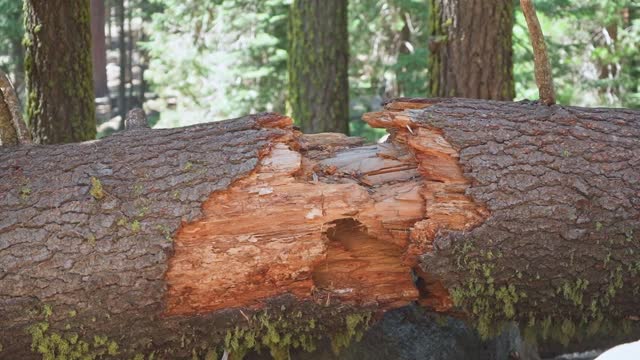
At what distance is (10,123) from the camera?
4.57 meters

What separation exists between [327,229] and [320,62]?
530cm

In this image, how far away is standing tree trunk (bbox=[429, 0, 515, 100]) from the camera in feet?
21.7

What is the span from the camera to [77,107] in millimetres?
6539

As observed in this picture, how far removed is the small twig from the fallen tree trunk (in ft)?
0.92

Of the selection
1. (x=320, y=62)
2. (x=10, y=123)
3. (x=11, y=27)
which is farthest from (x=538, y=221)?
(x=11, y=27)

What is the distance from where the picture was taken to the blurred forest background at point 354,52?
14.6 metres

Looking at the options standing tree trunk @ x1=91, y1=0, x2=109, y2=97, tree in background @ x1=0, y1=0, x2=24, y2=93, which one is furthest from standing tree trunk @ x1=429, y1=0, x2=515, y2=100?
standing tree trunk @ x1=91, y1=0, x2=109, y2=97

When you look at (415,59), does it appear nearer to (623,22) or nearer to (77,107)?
(623,22)

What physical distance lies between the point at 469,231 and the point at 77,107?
3976mm

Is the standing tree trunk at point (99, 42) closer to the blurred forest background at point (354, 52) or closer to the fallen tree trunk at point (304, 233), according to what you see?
the blurred forest background at point (354, 52)

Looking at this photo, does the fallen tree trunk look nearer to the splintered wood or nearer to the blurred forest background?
the splintered wood

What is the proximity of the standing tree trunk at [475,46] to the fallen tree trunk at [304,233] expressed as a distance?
241cm

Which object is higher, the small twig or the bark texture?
the small twig

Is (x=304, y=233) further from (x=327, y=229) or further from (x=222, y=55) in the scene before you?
(x=222, y=55)
